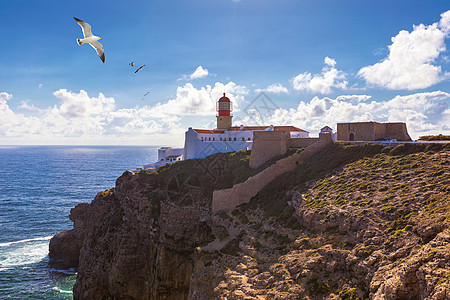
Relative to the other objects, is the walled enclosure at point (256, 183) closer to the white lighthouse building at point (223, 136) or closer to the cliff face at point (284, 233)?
the cliff face at point (284, 233)

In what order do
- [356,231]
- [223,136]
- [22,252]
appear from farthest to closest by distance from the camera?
[223,136], [22,252], [356,231]

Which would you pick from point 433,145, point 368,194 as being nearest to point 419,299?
point 368,194

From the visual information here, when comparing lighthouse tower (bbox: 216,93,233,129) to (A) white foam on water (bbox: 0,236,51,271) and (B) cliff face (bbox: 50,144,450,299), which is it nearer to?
(B) cliff face (bbox: 50,144,450,299)

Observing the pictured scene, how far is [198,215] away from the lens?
36.9 meters

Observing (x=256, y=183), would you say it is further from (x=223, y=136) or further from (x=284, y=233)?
(x=223, y=136)

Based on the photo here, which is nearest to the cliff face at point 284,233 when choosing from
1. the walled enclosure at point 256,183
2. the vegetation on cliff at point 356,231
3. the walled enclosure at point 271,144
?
the vegetation on cliff at point 356,231

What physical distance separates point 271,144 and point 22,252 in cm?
4266

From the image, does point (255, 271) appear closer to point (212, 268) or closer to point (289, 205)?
point (212, 268)

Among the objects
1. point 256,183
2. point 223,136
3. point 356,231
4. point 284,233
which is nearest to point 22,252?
point 223,136

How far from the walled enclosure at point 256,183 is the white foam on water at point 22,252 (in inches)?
1291

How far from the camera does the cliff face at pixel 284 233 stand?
16.5 m

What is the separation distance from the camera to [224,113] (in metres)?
60.2

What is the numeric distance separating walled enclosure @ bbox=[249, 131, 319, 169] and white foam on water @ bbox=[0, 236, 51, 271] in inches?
1449

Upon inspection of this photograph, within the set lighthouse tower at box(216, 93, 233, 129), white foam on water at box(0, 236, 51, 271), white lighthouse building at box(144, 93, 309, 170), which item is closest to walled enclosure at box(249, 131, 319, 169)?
white lighthouse building at box(144, 93, 309, 170)
